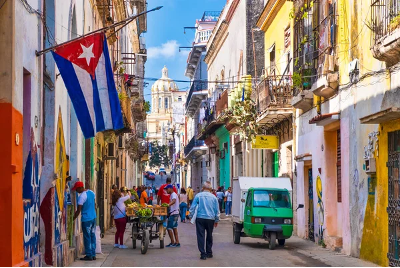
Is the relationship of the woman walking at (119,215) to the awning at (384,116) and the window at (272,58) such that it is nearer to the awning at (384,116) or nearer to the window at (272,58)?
the awning at (384,116)

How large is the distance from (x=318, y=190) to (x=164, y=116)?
13516cm

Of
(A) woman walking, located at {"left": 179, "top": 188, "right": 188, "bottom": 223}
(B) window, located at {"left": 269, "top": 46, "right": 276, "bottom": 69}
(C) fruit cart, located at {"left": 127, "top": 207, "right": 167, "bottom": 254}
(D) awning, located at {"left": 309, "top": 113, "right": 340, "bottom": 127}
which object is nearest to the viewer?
(D) awning, located at {"left": 309, "top": 113, "right": 340, "bottom": 127}

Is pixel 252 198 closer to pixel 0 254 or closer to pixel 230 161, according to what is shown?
pixel 0 254

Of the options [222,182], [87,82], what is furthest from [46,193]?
[222,182]

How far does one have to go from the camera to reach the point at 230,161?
41688 millimetres

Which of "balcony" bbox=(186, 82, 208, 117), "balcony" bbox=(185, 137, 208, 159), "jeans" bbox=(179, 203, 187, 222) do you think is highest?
"balcony" bbox=(186, 82, 208, 117)

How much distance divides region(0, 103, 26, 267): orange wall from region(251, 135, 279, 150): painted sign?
55.3ft

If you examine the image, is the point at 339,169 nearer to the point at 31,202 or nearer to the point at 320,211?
the point at 320,211

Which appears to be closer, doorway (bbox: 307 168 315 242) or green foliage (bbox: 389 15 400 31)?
green foliage (bbox: 389 15 400 31)

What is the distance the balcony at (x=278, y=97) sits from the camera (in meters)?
24.4

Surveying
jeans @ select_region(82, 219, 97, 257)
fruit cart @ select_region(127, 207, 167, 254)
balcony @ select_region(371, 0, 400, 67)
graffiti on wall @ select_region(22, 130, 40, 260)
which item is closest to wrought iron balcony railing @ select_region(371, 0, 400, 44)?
balcony @ select_region(371, 0, 400, 67)

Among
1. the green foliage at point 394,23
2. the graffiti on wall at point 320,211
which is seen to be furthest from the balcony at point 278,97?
the green foliage at point 394,23

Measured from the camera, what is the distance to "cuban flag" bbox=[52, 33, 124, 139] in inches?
501

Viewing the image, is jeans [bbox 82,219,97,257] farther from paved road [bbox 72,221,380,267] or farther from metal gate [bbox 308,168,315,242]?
metal gate [bbox 308,168,315,242]
